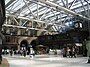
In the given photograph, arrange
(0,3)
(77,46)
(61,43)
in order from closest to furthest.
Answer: (0,3), (77,46), (61,43)

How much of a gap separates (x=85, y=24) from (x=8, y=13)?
1455 centimetres

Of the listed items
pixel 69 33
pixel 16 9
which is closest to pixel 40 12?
pixel 16 9

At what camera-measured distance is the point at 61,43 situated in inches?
1752

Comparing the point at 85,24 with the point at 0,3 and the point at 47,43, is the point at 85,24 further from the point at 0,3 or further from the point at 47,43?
the point at 0,3

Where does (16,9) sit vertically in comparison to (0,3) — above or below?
above

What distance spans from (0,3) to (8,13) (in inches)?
1283

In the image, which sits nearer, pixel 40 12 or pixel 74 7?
pixel 74 7

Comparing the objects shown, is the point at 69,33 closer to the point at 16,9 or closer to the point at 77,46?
the point at 77,46

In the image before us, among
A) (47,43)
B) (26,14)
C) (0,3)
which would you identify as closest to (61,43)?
(47,43)

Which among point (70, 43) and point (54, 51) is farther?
point (54, 51)

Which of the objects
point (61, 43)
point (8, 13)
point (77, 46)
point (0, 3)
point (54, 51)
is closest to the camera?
point (0, 3)

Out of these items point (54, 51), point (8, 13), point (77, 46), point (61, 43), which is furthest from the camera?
point (54, 51)

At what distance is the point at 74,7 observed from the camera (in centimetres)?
4266


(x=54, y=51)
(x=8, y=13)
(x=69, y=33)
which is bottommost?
A: (x=54, y=51)
